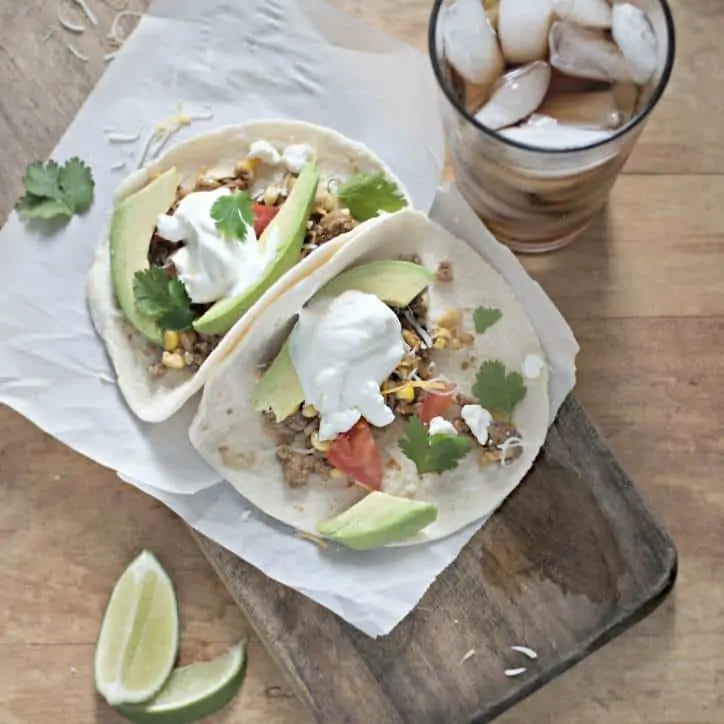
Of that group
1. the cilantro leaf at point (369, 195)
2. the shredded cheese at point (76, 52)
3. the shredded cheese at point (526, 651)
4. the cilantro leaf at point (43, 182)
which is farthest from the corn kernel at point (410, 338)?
the shredded cheese at point (76, 52)

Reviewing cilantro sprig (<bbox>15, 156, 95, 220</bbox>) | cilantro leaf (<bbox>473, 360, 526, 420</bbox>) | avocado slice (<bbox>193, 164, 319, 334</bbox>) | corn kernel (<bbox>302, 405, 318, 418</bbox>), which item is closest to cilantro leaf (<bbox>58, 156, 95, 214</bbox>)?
cilantro sprig (<bbox>15, 156, 95, 220</bbox>)

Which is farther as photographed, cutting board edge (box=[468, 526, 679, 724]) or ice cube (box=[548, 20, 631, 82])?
cutting board edge (box=[468, 526, 679, 724])

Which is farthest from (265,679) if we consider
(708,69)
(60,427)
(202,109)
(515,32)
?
(708,69)

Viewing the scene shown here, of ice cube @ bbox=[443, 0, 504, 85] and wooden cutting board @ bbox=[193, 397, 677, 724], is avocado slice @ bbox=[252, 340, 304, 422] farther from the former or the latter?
ice cube @ bbox=[443, 0, 504, 85]

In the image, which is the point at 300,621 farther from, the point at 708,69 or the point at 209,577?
the point at 708,69

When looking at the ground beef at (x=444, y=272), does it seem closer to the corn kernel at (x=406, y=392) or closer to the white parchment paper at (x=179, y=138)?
the white parchment paper at (x=179, y=138)

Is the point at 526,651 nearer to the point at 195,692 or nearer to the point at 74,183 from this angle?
the point at 195,692
